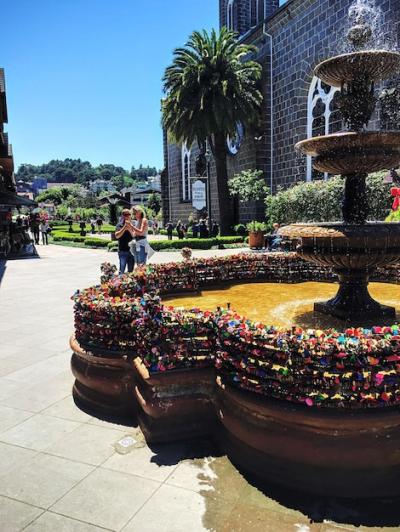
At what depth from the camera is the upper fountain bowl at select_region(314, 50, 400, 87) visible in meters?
5.02

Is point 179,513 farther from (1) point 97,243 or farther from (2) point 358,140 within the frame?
(1) point 97,243

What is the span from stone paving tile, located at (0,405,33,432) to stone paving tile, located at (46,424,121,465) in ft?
2.15

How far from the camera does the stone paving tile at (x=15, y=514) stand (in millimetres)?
2885

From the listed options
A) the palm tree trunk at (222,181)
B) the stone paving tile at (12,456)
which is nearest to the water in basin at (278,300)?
the stone paving tile at (12,456)

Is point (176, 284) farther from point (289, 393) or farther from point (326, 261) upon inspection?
point (289, 393)

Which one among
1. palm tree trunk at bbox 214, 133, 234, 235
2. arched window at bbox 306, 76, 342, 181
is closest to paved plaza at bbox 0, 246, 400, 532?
arched window at bbox 306, 76, 342, 181

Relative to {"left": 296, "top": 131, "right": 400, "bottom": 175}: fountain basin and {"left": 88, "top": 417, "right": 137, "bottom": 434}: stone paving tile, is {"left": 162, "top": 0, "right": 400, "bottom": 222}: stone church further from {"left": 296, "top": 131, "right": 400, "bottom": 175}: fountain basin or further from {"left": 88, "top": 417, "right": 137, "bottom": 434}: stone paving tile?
{"left": 88, "top": 417, "right": 137, "bottom": 434}: stone paving tile

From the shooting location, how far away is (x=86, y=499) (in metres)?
3.15

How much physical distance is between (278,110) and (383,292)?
855 inches

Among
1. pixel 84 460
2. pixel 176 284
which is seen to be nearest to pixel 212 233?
pixel 176 284

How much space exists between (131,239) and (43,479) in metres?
7.44

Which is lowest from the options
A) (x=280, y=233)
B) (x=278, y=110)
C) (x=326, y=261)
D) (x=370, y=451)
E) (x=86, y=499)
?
(x=86, y=499)

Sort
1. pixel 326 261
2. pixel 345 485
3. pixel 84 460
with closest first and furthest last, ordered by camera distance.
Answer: pixel 345 485, pixel 84 460, pixel 326 261

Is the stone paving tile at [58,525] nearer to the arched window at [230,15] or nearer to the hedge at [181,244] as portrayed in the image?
the hedge at [181,244]
